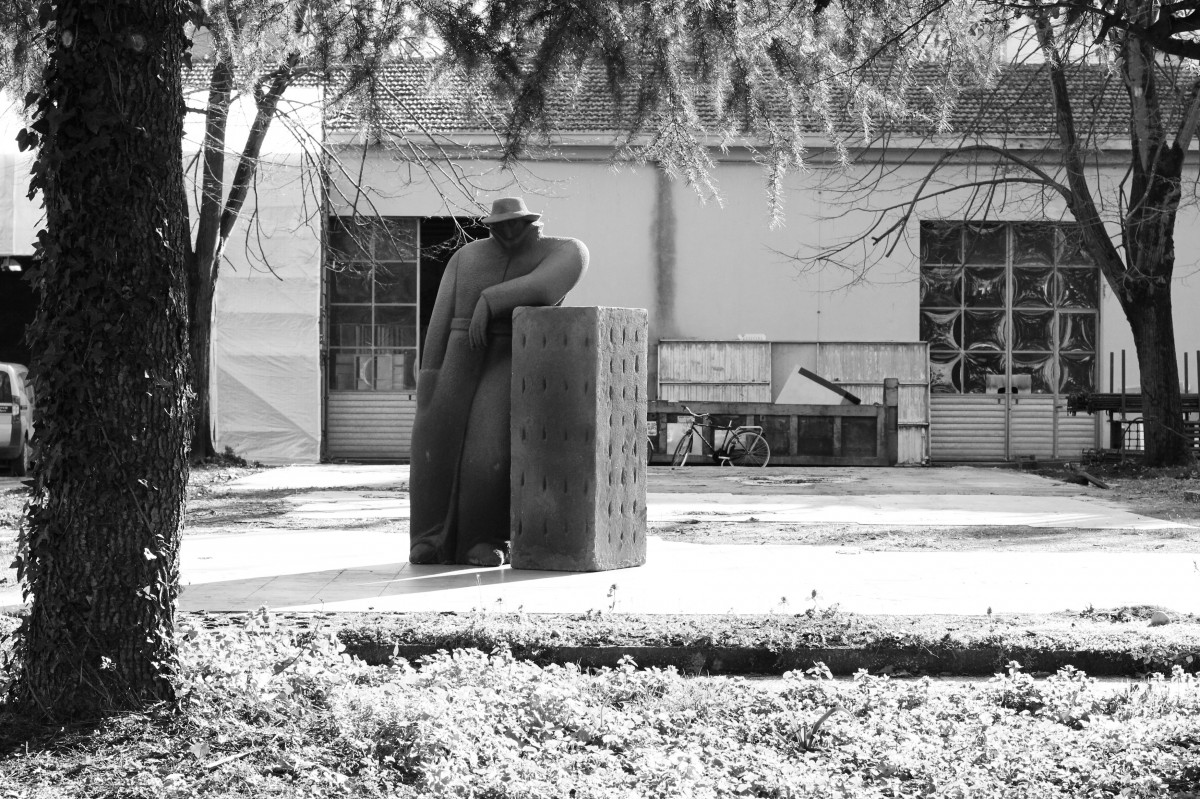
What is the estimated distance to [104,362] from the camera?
4.00 meters

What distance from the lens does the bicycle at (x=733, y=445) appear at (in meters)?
23.2

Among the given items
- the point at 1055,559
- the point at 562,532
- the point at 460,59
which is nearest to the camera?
the point at 460,59

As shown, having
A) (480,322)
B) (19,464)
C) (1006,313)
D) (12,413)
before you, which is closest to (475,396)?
(480,322)

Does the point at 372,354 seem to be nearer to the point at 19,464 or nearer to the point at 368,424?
the point at 368,424

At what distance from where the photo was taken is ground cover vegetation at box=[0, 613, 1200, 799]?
142 inches

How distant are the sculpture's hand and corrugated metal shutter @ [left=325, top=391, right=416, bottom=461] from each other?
17802mm

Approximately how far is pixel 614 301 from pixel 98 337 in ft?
72.0

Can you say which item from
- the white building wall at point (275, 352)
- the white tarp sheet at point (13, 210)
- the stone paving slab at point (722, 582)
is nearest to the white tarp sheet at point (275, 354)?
the white building wall at point (275, 352)

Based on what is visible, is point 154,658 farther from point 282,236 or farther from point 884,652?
point 282,236

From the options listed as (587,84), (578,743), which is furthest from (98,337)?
(587,84)

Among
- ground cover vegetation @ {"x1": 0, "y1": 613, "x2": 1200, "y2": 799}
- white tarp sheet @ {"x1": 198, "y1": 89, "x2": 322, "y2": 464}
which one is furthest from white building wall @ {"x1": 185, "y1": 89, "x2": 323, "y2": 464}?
ground cover vegetation @ {"x1": 0, "y1": 613, "x2": 1200, "y2": 799}

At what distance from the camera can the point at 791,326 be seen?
84.4 feet

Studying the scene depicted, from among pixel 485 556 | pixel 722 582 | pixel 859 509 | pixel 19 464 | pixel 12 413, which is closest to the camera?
pixel 722 582

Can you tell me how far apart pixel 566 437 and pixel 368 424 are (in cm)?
1856
